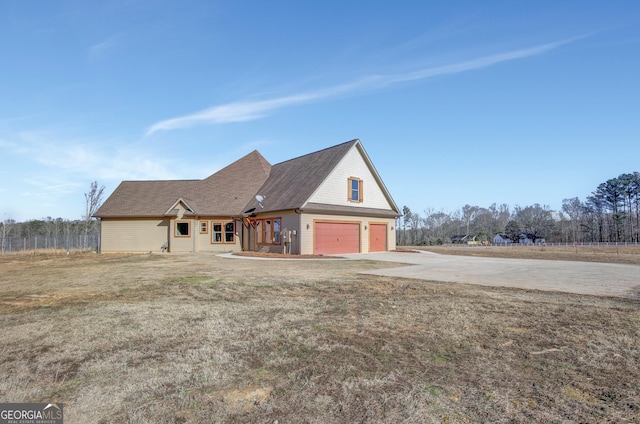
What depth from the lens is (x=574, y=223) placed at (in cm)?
8225

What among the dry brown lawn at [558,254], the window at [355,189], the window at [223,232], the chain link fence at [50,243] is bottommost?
the dry brown lawn at [558,254]

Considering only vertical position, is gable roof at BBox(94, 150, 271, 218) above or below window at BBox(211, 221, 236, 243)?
above

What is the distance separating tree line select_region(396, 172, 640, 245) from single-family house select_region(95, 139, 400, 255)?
40.6 m

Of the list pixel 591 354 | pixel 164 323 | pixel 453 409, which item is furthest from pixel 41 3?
pixel 591 354

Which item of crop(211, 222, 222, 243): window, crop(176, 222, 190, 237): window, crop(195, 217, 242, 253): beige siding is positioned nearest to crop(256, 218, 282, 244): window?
crop(195, 217, 242, 253): beige siding

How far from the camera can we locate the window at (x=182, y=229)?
2630 centimetres

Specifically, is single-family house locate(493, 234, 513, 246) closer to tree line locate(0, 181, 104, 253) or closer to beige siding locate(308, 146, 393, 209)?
beige siding locate(308, 146, 393, 209)

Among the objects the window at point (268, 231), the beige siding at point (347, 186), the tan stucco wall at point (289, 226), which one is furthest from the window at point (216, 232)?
the beige siding at point (347, 186)

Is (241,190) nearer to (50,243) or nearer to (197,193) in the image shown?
(197,193)

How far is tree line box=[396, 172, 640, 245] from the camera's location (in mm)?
72188

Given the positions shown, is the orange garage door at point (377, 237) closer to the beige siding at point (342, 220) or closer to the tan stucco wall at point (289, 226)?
the beige siding at point (342, 220)

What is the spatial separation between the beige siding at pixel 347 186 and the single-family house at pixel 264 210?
6 centimetres

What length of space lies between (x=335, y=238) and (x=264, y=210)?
520 centimetres

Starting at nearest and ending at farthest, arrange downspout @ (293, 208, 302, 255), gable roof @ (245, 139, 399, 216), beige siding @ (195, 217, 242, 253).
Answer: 1. downspout @ (293, 208, 302, 255)
2. gable roof @ (245, 139, 399, 216)
3. beige siding @ (195, 217, 242, 253)
